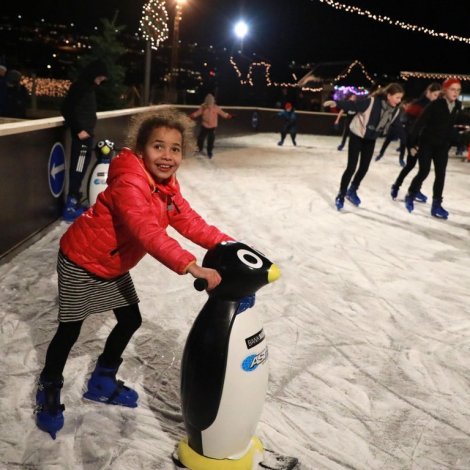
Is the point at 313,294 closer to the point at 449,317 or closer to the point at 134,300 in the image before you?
the point at 449,317

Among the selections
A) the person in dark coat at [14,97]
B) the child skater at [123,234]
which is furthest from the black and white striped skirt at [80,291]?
the person in dark coat at [14,97]

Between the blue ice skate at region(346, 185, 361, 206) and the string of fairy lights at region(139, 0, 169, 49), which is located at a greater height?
the string of fairy lights at region(139, 0, 169, 49)

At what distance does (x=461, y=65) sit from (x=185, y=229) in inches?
1051

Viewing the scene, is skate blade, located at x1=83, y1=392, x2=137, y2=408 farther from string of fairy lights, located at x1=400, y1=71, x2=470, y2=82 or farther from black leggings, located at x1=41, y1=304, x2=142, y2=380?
string of fairy lights, located at x1=400, y1=71, x2=470, y2=82

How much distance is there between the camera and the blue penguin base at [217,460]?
174 centimetres

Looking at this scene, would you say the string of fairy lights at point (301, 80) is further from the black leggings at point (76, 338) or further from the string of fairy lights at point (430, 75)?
the black leggings at point (76, 338)

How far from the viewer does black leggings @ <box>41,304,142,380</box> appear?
1.94 meters

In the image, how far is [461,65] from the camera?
80.2 ft

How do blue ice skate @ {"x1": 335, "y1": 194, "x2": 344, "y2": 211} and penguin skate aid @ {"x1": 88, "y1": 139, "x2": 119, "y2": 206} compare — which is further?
blue ice skate @ {"x1": 335, "y1": 194, "x2": 344, "y2": 211}

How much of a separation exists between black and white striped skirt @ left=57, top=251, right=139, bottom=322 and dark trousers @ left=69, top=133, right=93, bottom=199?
3443 mm

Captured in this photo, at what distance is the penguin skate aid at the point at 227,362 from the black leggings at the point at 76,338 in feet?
1.59

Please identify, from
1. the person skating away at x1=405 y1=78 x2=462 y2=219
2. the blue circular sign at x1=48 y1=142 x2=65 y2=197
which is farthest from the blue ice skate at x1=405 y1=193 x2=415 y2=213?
the blue circular sign at x1=48 y1=142 x2=65 y2=197

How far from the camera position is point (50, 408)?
1.95m

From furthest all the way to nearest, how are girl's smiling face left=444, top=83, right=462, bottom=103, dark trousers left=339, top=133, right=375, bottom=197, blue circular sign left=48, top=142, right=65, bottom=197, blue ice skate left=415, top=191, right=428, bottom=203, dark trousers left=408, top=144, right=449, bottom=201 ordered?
blue ice skate left=415, top=191, right=428, bottom=203 < dark trousers left=339, top=133, right=375, bottom=197 < dark trousers left=408, top=144, right=449, bottom=201 < girl's smiling face left=444, top=83, right=462, bottom=103 < blue circular sign left=48, top=142, right=65, bottom=197
